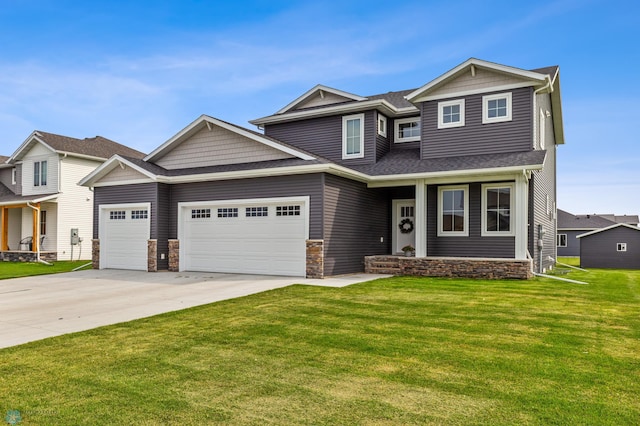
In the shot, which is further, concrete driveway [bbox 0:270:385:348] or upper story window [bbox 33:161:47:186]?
upper story window [bbox 33:161:47:186]

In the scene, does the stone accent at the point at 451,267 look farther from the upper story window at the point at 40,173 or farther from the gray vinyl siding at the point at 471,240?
the upper story window at the point at 40,173

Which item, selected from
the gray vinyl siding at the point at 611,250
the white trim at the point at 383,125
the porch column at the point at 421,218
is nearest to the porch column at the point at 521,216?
the porch column at the point at 421,218

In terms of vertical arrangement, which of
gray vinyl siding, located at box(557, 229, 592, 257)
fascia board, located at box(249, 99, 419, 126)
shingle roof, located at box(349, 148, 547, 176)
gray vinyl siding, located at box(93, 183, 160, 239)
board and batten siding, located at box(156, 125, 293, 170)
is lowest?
gray vinyl siding, located at box(557, 229, 592, 257)

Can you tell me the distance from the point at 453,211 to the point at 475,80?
453 cm

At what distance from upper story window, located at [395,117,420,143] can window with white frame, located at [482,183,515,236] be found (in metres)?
4.13

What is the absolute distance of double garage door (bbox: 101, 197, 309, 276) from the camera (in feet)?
46.1

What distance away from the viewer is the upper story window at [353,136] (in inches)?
665

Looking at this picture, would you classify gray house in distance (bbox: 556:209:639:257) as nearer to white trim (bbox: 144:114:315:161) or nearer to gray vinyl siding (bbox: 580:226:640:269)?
gray vinyl siding (bbox: 580:226:640:269)

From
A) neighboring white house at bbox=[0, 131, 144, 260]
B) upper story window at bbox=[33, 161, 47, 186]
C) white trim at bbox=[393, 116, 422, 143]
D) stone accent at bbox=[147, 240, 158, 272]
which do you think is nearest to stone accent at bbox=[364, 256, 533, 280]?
white trim at bbox=[393, 116, 422, 143]

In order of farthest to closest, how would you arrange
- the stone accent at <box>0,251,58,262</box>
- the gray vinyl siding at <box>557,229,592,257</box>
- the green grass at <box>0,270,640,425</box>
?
the gray vinyl siding at <box>557,229,592,257</box> < the stone accent at <box>0,251,58,262</box> < the green grass at <box>0,270,640,425</box>

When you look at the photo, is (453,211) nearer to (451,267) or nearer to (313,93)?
(451,267)

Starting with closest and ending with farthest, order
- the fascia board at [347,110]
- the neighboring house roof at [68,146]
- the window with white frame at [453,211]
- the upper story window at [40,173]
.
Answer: the window with white frame at [453,211]
the fascia board at [347,110]
the neighboring house roof at [68,146]
the upper story window at [40,173]

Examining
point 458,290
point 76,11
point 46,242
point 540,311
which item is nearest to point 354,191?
point 458,290

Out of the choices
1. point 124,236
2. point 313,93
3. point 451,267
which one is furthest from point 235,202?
point 451,267
